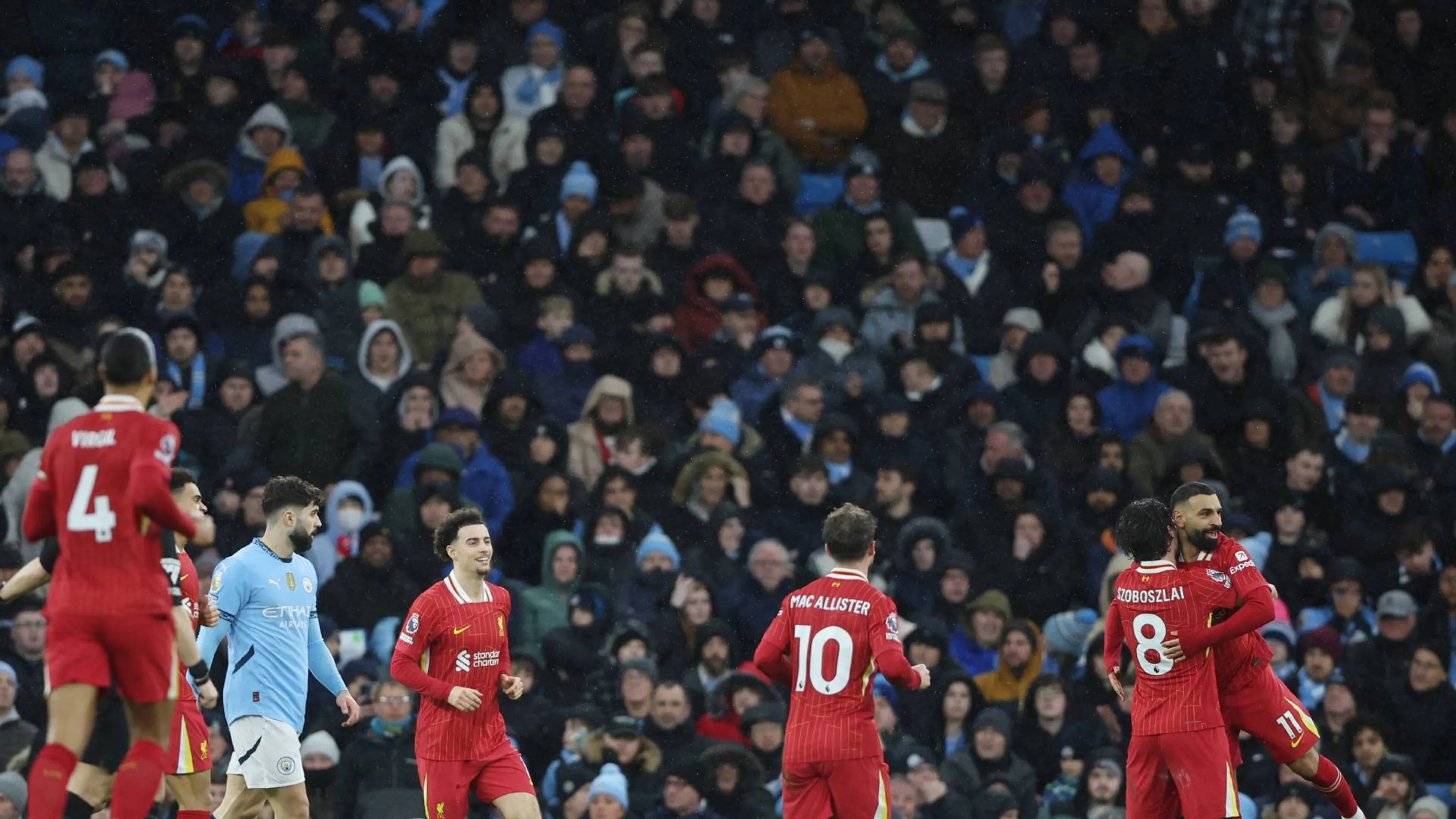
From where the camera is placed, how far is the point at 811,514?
16.5 meters

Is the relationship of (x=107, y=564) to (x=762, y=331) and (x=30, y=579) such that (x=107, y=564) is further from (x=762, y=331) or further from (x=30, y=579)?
(x=762, y=331)

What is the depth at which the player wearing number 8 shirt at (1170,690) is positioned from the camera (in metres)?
10.8

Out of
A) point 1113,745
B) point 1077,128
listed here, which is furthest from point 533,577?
point 1077,128

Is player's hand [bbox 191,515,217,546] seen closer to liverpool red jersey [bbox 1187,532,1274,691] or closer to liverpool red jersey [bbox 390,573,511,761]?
liverpool red jersey [bbox 390,573,511,761]

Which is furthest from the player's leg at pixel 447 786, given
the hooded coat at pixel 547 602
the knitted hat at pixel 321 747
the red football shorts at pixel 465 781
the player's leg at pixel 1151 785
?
the hooded coat at pixel 547 602

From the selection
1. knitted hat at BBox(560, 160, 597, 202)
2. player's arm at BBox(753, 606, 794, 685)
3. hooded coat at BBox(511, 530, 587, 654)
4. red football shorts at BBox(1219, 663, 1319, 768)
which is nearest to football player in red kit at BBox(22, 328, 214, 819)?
player's arm at BBox(753, 606, 794, 685)

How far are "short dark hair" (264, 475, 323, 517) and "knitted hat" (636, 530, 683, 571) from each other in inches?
170

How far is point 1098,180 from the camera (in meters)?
19.7

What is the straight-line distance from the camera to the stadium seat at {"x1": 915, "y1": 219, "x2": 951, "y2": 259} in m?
19.2

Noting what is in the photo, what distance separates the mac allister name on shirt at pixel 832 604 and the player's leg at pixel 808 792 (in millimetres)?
778

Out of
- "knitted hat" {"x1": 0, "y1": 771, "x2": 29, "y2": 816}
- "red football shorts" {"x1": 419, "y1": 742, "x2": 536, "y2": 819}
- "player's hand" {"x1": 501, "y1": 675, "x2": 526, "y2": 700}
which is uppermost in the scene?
"player's hand" {"x1": 501, "y1": 675, "x2": 526, "y2": 700}

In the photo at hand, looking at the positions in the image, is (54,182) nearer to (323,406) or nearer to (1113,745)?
(323,406)

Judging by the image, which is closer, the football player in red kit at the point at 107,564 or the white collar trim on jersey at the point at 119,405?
the football player in red kit at the point at 107,564

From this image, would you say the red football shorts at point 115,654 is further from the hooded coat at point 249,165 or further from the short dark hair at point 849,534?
the hooded coat at point 249,165
